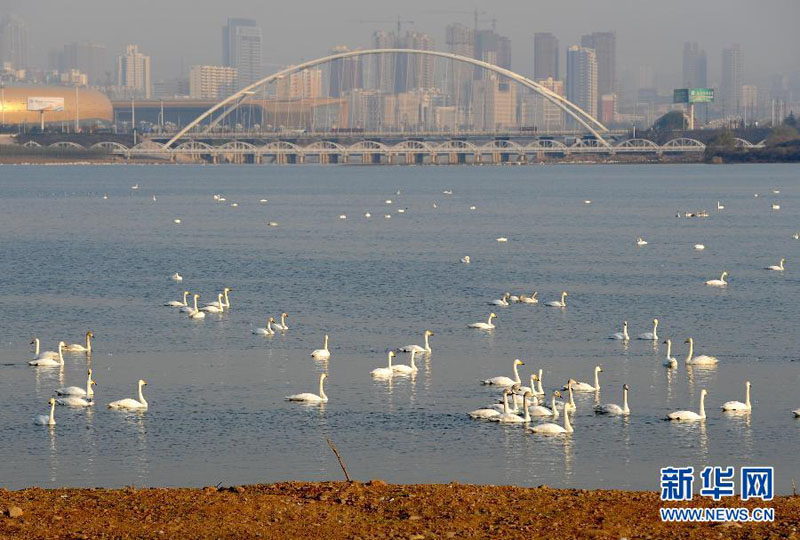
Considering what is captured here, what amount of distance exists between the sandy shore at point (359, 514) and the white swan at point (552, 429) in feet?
20.6

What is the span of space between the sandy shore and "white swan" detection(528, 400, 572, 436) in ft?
20.6

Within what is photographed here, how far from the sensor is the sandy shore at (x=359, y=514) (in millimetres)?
Result: 12070

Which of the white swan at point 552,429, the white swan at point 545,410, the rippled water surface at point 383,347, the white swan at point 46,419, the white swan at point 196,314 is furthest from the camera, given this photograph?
the white swan at point 196,314

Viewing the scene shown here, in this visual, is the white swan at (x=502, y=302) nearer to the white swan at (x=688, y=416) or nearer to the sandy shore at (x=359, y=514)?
the white swan at (x=688, y=416)

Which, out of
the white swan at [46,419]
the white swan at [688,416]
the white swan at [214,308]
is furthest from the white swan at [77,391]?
the white swan at [214,308]

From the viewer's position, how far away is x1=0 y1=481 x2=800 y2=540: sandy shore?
12.1 m

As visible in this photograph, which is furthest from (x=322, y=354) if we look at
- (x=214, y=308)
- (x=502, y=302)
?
(x=502, y=302)

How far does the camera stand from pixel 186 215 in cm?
8625

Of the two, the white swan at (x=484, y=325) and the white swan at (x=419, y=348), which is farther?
the white swan at (x=484, y=325)

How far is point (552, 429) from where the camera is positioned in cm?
2066

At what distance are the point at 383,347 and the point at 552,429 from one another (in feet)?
30.7

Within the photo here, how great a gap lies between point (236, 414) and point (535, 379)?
513 cm

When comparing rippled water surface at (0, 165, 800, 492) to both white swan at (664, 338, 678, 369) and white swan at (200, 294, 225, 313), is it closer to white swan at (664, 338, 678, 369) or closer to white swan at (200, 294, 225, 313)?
white swan at (200, 294, 225, 313)

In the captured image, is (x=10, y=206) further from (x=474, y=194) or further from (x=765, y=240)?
(x=765, y=240)
